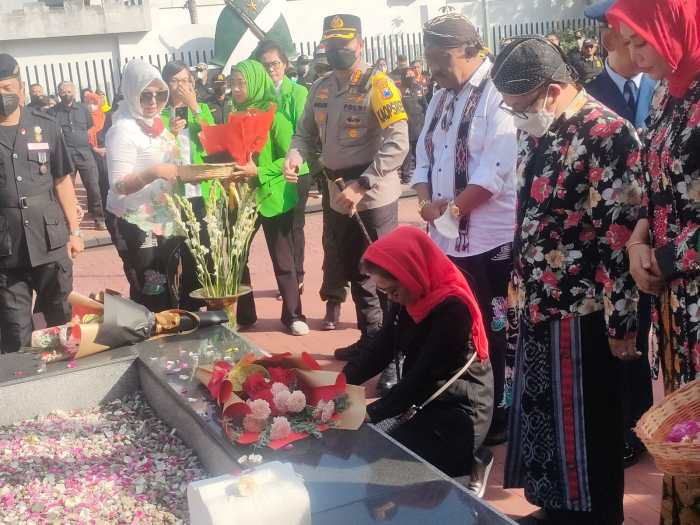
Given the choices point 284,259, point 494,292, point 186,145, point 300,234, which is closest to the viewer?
point 494,292

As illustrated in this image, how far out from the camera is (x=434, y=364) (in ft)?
10.0

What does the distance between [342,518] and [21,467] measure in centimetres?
144

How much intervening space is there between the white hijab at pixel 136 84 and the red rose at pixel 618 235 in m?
3.16

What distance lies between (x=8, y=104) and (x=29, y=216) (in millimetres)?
615

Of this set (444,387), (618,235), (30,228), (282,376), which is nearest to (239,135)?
(30,228)

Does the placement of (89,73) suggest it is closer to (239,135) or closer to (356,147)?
(356,147)

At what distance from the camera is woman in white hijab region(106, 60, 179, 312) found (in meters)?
4.81

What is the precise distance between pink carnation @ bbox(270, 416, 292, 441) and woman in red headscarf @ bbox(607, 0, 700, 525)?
3.64ft

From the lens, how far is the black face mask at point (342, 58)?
4.89 m

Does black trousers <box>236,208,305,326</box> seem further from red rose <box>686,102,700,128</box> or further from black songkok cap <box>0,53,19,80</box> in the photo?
red rose <box>686,102,700,128</box>

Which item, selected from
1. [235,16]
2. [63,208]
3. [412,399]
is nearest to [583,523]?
[412,399]

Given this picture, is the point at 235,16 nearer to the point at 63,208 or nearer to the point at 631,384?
the point at 63,208

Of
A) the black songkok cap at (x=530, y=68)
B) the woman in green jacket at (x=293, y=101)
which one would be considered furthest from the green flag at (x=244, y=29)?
the black songkok cap at (x=530, y=68)

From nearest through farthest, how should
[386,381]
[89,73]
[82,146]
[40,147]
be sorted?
[386,381], [40,147], [82,146], [89,73]
